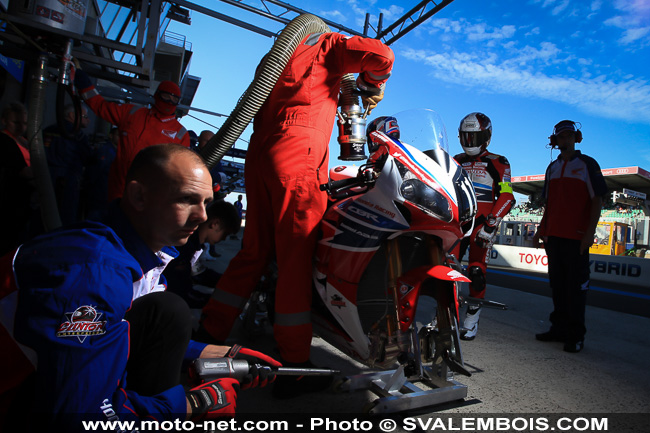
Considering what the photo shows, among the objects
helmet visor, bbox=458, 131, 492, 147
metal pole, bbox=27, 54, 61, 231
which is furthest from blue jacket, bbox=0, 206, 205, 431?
helmet visor, bbox=458, 131, 492, 147

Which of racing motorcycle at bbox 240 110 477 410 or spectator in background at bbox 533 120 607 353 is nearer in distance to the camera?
racing motorcycle at bbox 240 110 477 410

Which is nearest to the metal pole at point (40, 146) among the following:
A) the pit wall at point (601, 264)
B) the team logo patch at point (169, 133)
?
the team logo patch at point (169, 133)

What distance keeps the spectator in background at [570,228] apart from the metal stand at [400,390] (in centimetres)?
169

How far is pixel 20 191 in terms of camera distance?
10.9 feet

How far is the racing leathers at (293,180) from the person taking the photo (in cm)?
199

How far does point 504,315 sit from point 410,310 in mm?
2746

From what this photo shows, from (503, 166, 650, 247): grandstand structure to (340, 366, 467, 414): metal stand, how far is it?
60.7 ft

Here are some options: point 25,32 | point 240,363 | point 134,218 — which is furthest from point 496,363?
point 25,32

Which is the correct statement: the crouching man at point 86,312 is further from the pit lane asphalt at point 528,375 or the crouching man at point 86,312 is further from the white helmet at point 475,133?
the white helmet at point 475,133

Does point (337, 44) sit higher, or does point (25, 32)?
point (25, 32)

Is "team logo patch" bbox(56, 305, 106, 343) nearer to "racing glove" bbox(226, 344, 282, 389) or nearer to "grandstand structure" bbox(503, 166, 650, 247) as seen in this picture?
"racing glove" bbox(226, 344, 282, 389)

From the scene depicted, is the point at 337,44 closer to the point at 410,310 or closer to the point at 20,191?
the point at 410,310

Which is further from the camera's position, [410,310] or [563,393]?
[563,393]

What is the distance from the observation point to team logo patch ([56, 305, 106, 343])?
2.57ft
